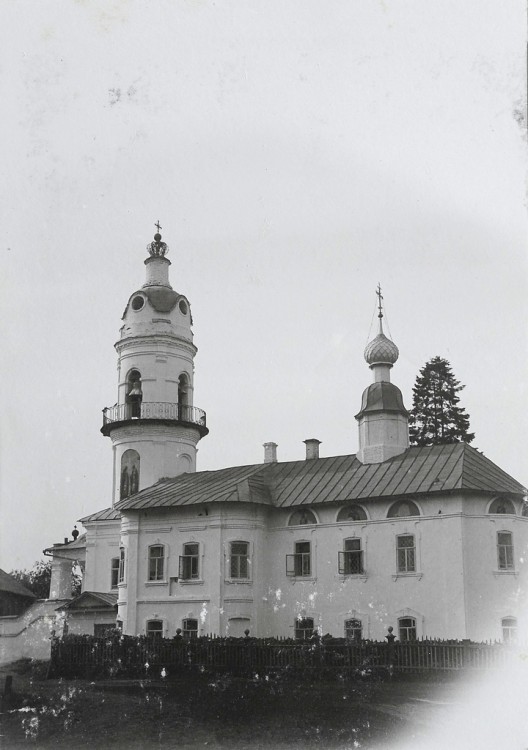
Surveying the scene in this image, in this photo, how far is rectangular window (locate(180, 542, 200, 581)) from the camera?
32.3 meters

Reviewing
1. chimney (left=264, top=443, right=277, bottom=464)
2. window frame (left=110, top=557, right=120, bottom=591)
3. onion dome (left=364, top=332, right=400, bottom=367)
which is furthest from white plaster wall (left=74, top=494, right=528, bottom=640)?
onion dome (left=364, top=332, right=400, bottom=367)

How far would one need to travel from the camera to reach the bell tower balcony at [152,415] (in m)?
37.9

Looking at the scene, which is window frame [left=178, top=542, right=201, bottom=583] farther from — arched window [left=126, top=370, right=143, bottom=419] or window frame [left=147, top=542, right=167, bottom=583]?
arched window [left=126, top=370, right=143, bottom=419]

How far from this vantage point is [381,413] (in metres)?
33.6

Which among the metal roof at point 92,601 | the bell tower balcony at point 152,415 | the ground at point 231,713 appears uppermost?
the bell tower balcony at point 152,415

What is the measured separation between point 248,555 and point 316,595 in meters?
2.64

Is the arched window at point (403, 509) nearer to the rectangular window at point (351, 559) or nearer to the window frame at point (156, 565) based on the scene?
the rectangular window at point (351, 559)

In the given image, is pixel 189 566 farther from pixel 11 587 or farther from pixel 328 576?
pixel 11 587

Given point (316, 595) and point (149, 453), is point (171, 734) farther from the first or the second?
point (149, 453)

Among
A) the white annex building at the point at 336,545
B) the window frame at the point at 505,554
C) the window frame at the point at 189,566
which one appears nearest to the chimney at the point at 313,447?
the white annex building at the point at 336,545

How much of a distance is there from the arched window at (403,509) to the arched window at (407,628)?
3.23m

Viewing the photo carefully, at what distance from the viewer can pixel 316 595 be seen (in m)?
31.6

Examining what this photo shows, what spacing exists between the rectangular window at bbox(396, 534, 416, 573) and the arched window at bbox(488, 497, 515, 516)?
2.69 metres

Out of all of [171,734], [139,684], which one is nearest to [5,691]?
[139,684]
